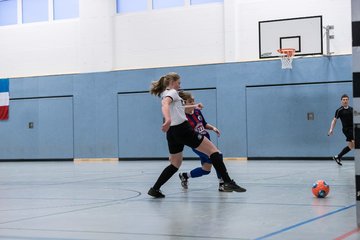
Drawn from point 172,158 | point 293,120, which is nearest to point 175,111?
point 172,158

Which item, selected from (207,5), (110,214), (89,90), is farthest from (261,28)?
(110,214)

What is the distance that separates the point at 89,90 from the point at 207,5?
7.02m

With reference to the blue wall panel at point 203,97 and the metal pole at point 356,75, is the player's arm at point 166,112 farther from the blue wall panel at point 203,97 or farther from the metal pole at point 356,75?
the blue wall panel at point 203,97

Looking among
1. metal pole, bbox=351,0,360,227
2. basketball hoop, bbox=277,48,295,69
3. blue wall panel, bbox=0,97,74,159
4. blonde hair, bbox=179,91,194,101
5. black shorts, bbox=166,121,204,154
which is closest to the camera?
metal pole, bbox=351,0,360,227

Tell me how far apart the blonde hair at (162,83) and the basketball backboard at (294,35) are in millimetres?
14923

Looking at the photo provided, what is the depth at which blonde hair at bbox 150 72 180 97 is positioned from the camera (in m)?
8.92

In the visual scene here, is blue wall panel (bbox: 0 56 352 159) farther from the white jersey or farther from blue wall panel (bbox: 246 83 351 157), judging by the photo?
the white jersey

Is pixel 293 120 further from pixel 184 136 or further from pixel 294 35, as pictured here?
pixel 184 136

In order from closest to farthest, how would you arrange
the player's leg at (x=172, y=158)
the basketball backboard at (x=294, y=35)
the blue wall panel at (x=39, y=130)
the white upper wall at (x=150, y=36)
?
1. the player's leg at (x=172, y=158)
2. the basketball backboard at (x=294, y=35)
3. the white upper wall at (x=150, y=36)
4. the blue wall panel at (x=39, y=130)

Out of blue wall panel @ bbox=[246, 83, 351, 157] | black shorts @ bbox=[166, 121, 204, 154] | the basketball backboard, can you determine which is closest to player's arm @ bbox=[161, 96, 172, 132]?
black shorts @ bbox=[166, 121, 204, 154]

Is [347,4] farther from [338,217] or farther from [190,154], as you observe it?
[338,217]

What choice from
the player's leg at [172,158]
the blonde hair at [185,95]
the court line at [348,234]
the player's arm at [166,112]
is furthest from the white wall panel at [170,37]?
the court line at [348,234]

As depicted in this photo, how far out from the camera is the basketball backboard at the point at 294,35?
74.8 feet

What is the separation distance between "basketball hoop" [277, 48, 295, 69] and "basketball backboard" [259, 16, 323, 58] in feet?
0.41
